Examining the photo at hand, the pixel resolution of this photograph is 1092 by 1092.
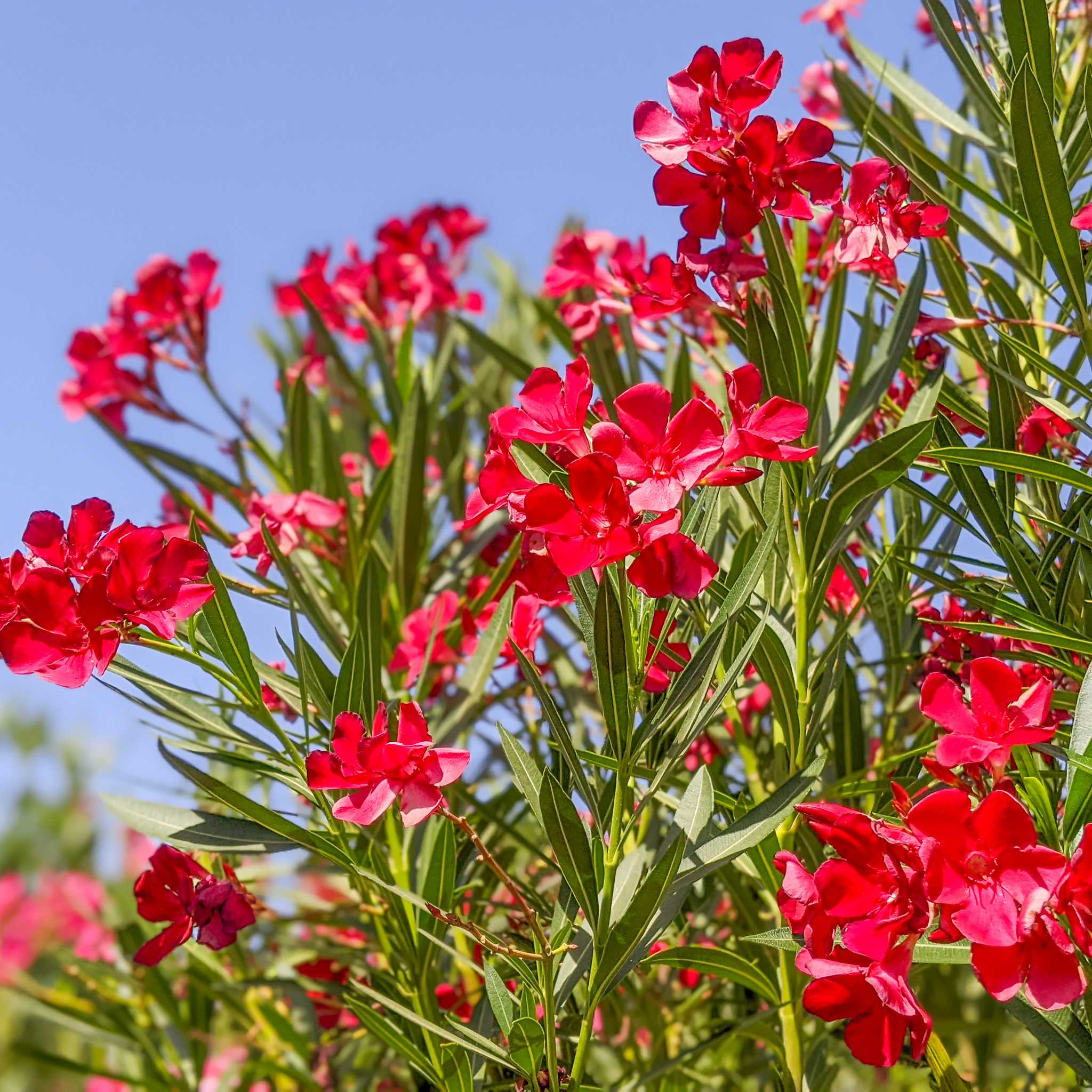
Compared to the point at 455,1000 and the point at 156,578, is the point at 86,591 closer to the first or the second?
the point at 156,578

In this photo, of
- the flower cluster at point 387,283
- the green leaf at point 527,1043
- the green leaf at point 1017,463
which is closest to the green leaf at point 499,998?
the green leaf at point 527,1043

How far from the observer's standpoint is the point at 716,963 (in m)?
0.85

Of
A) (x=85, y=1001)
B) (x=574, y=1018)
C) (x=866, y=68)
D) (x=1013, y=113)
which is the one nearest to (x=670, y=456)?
(x=1013, y=113)

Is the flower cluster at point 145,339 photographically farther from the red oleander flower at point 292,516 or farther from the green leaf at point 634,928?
the green leaf at point 634,928

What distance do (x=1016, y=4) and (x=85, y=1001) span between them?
1699mm

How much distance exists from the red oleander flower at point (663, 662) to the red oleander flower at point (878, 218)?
301mm

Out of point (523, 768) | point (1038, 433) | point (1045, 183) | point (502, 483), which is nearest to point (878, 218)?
point (1045, 183)

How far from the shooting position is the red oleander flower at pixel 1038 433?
37.9 inches

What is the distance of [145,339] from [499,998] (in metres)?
1.28

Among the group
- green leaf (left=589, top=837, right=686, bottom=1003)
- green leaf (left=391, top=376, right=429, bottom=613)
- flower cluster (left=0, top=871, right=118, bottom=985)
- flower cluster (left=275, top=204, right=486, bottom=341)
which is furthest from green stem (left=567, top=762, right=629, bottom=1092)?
flower cluster (left=275, top=204, right=486, bottom=341)

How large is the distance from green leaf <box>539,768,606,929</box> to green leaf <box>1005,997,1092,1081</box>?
10.7 inches

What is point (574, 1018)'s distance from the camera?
0.96 meters

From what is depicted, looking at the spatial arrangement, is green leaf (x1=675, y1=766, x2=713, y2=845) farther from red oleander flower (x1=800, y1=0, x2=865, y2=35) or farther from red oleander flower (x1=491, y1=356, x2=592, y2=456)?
red oleander flower (x1=800, y1=0, x2=865, y2=35)

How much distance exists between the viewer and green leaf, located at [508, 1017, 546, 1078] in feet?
2.37
